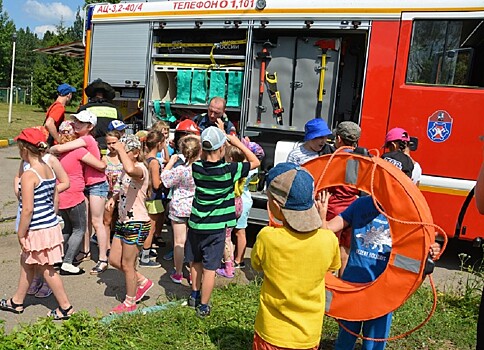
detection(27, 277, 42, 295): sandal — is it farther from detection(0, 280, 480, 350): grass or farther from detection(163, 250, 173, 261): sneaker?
detection(163, 250, 173, 261): sneaker

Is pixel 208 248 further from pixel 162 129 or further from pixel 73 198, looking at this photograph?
pixel 162 129

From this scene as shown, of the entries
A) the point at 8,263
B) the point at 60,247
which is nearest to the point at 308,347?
the point at 60,247

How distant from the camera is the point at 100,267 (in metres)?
5.52

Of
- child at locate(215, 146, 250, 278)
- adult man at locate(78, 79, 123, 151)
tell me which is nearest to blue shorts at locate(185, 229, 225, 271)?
child at locate(215, 146, 250, 278)

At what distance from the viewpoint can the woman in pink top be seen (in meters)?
5.38

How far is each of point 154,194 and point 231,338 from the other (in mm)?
2416

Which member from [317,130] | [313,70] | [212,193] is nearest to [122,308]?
[212,193]

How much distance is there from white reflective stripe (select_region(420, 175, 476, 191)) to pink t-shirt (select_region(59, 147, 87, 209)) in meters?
3.97

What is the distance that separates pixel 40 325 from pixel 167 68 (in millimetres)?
5126

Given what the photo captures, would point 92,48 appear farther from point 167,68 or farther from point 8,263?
point 8,263

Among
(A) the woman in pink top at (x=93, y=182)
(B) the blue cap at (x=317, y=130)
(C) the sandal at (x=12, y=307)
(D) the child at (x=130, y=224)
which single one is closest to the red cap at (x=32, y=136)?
(D) the child at (x=130, y=224)

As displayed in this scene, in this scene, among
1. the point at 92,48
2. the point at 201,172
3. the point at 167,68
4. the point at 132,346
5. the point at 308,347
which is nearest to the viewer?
the point at 308,347

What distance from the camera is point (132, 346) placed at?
3607 millimetres

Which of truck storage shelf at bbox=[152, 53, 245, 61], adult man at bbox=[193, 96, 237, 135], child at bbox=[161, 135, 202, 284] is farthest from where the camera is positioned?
truck storage shelf at bbox=[152, 53, 245, 61]
